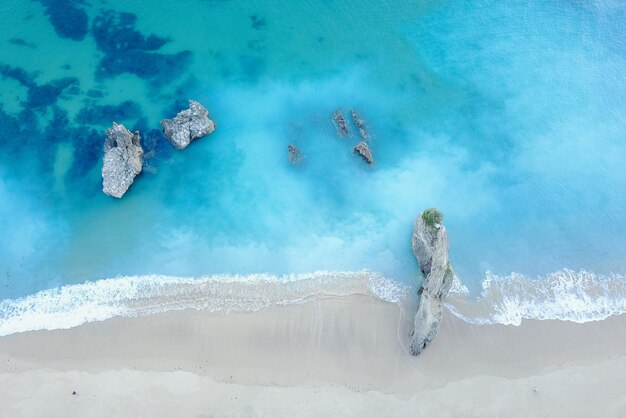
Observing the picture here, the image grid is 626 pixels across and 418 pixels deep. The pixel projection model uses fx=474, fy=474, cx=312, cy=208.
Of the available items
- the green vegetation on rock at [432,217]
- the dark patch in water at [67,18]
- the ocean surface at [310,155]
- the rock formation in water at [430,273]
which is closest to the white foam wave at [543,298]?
the ocean surface at [310,155]

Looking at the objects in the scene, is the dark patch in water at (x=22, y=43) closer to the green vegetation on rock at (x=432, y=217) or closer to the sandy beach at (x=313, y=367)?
the sandy beach at (x=313, y=367)

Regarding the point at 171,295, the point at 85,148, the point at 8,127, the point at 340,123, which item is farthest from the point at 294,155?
the point at 8,127

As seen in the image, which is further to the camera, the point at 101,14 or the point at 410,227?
the point at 101,14

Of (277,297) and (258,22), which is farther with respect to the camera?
(258,22)

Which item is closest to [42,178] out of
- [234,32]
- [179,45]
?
[179,45]

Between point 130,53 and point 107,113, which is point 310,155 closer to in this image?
point 107,113

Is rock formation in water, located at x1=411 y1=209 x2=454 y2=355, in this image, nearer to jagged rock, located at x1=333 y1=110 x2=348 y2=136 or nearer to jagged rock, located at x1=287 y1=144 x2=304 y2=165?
jagged rock, located at x1=333 y1=110 x2=348 y2=136

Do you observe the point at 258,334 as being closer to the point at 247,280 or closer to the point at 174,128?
the point at 247,280
